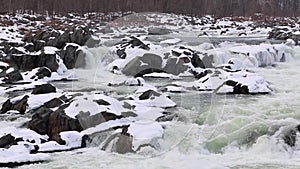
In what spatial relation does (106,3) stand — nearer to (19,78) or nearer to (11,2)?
(11,2)

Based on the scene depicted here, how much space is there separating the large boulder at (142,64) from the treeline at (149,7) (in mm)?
25022

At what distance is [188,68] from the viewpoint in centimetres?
1500

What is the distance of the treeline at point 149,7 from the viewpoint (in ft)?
129

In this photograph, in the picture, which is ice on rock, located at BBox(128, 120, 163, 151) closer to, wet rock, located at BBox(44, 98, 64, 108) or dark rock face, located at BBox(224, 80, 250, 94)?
wet rock, located at BBox(44, 98, 64, 108)

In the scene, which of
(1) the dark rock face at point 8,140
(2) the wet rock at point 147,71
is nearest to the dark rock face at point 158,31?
(2) the wet rock at point 147,71

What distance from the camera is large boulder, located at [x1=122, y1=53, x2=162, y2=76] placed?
49.6 feet

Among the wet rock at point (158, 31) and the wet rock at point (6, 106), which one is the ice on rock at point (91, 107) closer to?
the wet rock at point (6, 106)

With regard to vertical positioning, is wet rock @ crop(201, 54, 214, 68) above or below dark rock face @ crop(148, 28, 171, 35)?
below

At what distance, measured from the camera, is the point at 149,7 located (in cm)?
4169

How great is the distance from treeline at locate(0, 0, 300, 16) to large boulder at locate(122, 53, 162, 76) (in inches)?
985

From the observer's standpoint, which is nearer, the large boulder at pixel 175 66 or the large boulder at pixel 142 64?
the large boulder at pixel 175 66

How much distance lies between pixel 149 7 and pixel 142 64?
2674 centimetres

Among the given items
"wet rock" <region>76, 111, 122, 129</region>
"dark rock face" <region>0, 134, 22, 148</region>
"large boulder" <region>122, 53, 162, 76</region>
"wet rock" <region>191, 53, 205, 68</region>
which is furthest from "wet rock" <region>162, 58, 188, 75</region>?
"dark rock face" <region>0, 134, 22, 148</region>

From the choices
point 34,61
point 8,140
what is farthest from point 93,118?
point 34,61
